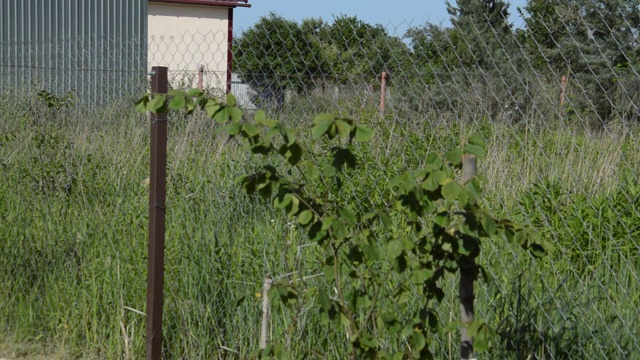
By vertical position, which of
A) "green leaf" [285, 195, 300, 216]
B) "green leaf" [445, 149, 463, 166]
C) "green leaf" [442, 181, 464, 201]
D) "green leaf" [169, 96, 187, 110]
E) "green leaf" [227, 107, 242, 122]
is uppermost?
"green leaf" [169, 96, 187, 110]

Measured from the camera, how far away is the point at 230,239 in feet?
14.4

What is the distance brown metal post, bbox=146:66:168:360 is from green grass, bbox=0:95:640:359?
0.22 meters

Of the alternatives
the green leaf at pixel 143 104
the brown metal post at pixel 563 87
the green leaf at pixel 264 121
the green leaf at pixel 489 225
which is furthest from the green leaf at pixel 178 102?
the brown metal post at pixel 563 87

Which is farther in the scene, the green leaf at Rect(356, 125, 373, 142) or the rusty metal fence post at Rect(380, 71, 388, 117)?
the rusty metal fence post at Rect(380, 71, 388, 117)

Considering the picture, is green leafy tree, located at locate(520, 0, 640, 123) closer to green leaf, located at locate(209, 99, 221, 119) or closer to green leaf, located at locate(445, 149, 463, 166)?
green leaf, located at locate(445, 149, 463, 166)

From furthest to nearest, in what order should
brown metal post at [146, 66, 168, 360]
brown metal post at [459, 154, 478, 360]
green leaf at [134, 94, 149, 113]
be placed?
brown metal post at [146, 66, 168, 360]
green leaf at [134, 94, 149, 113]
brown metal post at [459, 154, 478, 360]

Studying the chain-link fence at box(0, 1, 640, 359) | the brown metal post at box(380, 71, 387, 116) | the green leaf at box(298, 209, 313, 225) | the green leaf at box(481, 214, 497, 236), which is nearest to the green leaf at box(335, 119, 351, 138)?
the green leaf at box(298, 209, 313, 225)

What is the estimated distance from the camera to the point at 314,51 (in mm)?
3703

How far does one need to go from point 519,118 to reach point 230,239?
5.85 feet

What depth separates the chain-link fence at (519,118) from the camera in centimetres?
282

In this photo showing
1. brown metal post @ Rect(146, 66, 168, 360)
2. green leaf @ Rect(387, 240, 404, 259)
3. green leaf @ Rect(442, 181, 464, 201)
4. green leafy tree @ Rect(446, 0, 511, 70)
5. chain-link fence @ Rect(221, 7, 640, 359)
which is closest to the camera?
green leaf @ Rect(442, 181, 464, 201)

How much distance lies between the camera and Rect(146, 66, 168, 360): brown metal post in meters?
4.04

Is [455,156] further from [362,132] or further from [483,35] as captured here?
[483,35]

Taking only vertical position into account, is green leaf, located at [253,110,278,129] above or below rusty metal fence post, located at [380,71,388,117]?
below
